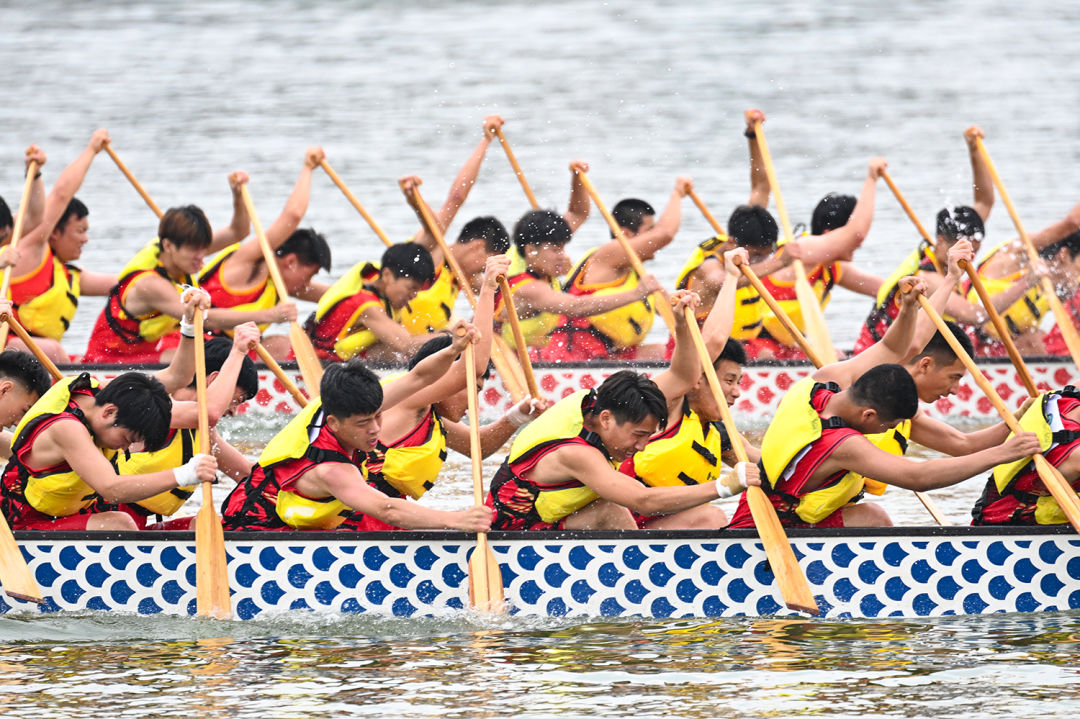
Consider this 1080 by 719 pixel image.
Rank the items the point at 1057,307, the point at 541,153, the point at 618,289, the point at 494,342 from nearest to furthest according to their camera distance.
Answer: the point at 1057,307, the point at 494,342, the point at 618,289, the point at 541,153

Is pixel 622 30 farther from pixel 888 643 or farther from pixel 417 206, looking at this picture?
pixel 888 643

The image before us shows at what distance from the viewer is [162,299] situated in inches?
363

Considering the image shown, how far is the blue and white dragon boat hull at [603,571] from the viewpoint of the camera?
6.02 metres

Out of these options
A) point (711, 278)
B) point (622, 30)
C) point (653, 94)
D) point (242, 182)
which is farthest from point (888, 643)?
point (622, 30)

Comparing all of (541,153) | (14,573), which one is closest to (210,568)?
(14,573)

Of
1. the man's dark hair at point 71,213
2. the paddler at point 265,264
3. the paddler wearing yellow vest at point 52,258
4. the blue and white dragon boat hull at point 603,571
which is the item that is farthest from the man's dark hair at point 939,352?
the man's dark hair at point 71,213

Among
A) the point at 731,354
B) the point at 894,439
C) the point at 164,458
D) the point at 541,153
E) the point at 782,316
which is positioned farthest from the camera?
the point at 541,153

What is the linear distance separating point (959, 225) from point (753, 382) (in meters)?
1.30

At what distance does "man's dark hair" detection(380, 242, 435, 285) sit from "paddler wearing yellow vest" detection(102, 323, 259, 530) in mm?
2328

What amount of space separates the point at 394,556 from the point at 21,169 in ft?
42.9

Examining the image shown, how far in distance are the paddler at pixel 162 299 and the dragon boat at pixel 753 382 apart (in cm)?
22

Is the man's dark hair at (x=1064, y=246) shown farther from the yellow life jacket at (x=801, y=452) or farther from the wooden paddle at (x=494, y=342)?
the yellow life jacket at (x=801, y=452)

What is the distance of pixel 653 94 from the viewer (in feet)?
72.5

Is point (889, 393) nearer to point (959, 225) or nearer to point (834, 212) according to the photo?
point (959, 225)
